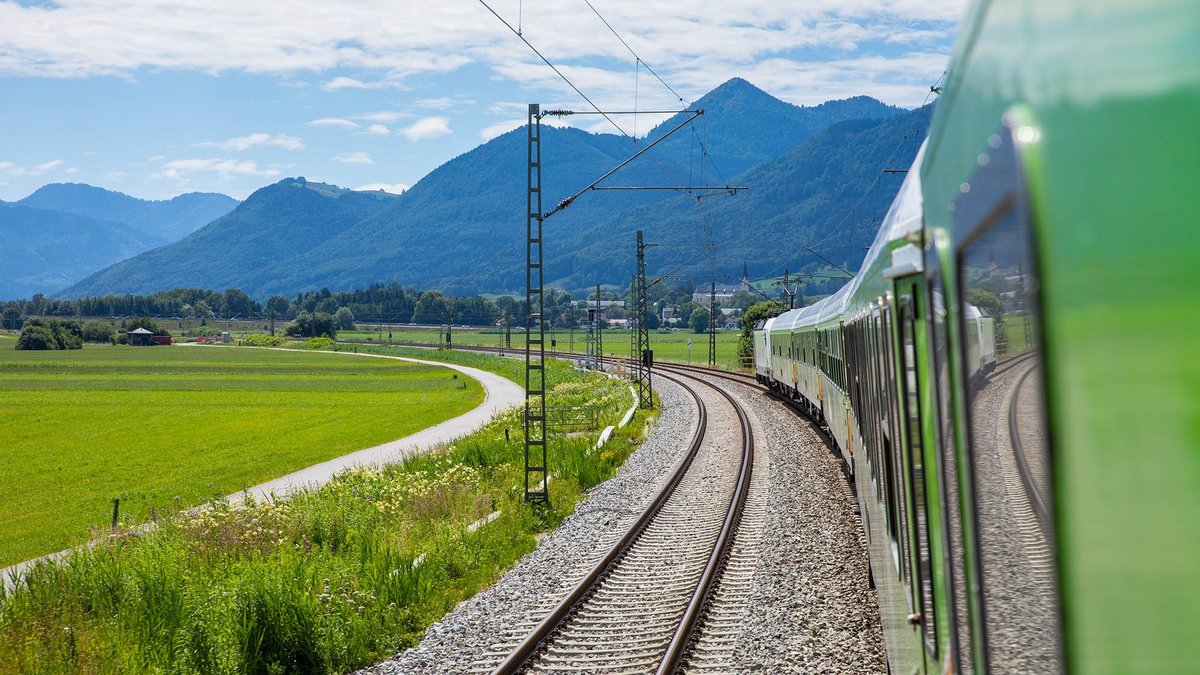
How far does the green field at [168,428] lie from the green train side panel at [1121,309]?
20.0 metres

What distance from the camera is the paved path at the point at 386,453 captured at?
83.9 feet

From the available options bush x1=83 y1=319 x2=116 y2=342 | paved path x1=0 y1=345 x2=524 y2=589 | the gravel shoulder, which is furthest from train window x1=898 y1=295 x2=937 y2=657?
bush x1=83 y1=319 x2=116 y2=342

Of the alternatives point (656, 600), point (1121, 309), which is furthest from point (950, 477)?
point (656, 600)

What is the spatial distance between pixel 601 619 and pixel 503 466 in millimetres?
11448

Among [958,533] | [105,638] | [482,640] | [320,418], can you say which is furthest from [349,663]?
[320,418]

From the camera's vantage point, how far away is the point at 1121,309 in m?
1.52

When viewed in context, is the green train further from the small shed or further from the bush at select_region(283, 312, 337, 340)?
the small shed

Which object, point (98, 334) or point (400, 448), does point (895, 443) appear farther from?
point (98, 334)

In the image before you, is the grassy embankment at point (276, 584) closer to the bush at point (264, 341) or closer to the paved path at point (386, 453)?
the paved path at point (386, 453)

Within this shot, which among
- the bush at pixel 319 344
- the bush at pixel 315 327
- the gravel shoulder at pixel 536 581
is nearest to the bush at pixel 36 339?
the bush at pixel 319 344

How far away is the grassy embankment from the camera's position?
10.0 m

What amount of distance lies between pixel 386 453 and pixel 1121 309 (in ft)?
116

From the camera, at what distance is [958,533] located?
3082 mm

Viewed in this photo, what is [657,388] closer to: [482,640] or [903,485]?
[482,640]
